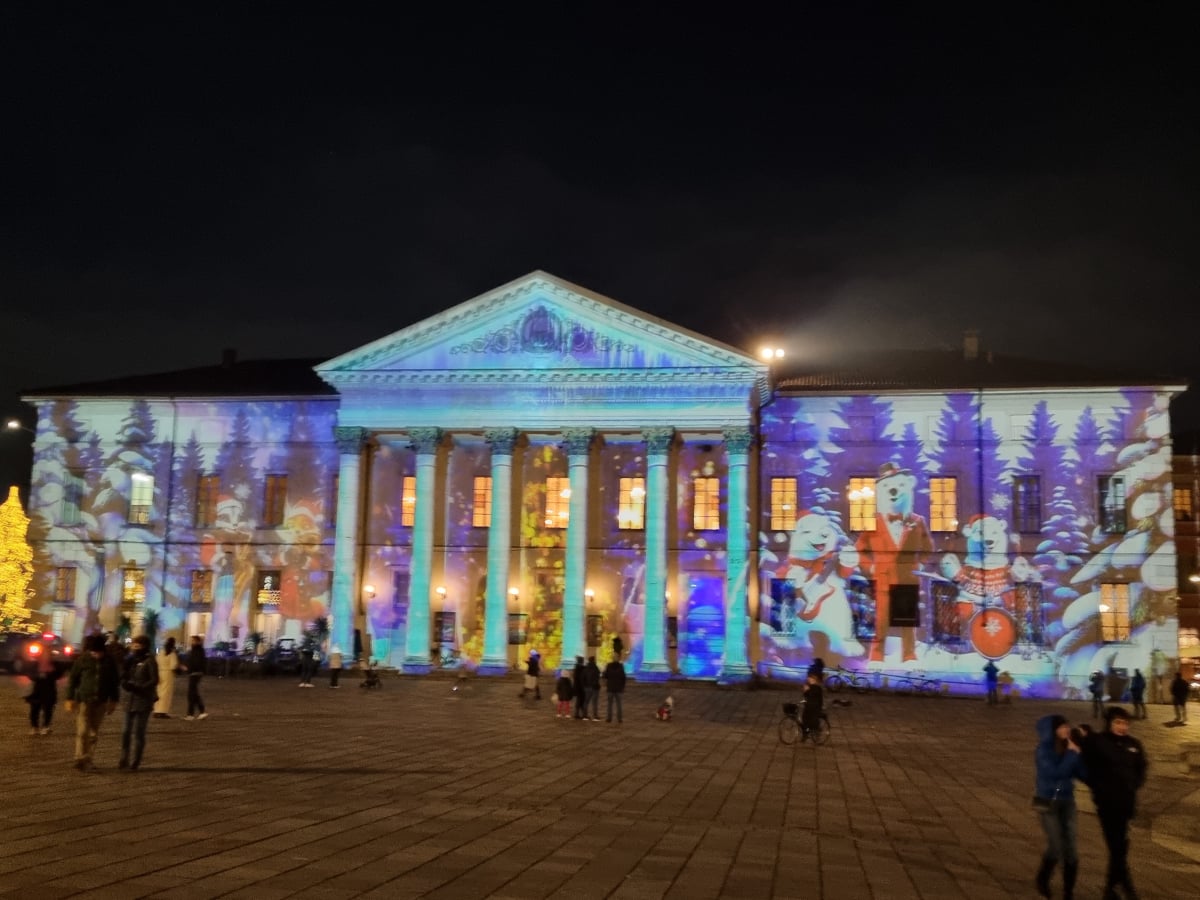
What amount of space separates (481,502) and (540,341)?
7.59 metres

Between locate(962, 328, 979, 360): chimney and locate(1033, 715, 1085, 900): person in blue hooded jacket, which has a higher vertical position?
locate(962, 328, 979, 360): chimney

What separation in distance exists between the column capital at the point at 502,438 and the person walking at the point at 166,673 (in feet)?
72.3

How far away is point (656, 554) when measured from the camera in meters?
44.1

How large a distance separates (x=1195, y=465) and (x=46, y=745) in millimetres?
78361

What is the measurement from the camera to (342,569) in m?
45.6

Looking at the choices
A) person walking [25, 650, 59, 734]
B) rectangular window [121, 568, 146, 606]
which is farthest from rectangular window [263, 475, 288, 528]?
person walking [25, 650, 59, 734]

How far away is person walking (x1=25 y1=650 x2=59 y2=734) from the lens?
19.4 meters

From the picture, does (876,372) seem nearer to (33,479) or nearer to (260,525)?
(260,525)

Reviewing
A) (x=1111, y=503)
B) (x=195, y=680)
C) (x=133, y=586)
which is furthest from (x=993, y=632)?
(x=133, y=586)

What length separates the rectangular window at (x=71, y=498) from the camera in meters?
51.8

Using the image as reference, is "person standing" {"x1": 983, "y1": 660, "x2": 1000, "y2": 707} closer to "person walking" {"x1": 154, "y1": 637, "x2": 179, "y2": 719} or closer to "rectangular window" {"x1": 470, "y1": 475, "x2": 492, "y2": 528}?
"rectangular window" {"x1": 470, "y1": 475, "x2": 492, "y2": 528}

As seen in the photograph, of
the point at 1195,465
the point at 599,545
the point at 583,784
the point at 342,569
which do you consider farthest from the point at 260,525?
the point at 1195,465

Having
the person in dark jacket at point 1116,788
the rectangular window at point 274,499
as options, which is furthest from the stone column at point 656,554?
the person in dark jacket at point 1116,788

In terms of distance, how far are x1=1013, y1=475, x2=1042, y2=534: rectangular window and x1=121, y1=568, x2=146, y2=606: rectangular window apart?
35.5m
